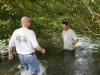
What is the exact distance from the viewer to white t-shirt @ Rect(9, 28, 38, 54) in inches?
256

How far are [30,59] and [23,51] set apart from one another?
0.98 ft

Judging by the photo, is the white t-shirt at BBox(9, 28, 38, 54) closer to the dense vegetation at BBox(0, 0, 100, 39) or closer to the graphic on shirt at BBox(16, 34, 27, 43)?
the graphic on shirt at BBox(16, 34, 27, 43)

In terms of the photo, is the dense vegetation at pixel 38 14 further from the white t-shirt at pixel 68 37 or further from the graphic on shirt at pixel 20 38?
the graphic on shirt at pixel 20 38

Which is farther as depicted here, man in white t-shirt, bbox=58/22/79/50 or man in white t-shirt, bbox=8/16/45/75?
man in white t-shirt, bbox=58/22/79/50

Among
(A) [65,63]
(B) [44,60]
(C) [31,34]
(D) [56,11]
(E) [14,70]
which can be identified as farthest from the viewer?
(D) [56,11]

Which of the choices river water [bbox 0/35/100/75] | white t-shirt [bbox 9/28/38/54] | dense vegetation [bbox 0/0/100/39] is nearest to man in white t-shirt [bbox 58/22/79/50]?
river water [bbox 0/35/100/75]

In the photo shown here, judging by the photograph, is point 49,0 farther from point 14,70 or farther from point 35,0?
point 14,70

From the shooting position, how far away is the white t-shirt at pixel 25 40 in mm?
6508

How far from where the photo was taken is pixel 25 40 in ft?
21.6

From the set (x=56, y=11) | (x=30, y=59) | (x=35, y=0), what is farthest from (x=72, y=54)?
(x=30, y=59)

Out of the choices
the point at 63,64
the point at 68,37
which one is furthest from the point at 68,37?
the point at 63,64

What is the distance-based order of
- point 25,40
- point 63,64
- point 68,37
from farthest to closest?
point 68,37, point 63,64, point 25,40

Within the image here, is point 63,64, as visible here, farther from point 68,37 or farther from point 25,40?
point 25,40

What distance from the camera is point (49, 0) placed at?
9977 mm
